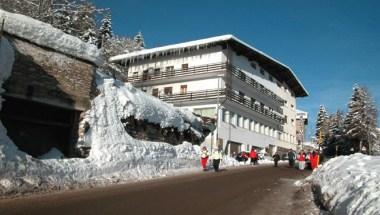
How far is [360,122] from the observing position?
5997 centimetres

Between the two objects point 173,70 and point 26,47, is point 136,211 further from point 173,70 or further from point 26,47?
point 173,70

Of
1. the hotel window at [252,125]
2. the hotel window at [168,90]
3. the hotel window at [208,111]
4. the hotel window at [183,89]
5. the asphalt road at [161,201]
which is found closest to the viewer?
the asphalt road at [161,201]

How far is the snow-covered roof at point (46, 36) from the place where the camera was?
51.9 ft

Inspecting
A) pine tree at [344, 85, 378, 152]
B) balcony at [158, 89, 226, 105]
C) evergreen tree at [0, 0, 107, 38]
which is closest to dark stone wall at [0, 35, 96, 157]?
evergreen tree at [0, 0, 107, 38]

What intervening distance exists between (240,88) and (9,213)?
38.9 m

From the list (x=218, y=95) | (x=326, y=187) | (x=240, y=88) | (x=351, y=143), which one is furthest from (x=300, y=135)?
(x=326, y=187)

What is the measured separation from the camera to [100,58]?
19.5 meters

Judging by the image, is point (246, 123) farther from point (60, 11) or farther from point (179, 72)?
point (60, 11)

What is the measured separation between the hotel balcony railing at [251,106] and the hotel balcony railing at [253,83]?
2.08m

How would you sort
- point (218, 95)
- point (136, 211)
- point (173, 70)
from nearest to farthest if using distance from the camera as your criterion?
point (136, 211)
point (218, 95)
point (173, 70)

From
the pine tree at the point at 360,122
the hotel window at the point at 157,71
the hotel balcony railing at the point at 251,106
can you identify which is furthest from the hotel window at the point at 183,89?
the pine tree at the point at 360,122

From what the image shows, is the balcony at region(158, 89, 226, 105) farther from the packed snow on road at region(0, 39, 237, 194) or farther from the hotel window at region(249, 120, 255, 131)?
the packed snow on road at region(0, 39, 237, 194)

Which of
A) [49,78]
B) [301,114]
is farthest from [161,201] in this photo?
[301,114]

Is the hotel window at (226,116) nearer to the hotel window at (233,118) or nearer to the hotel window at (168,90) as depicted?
the hotel window at (233,118)
